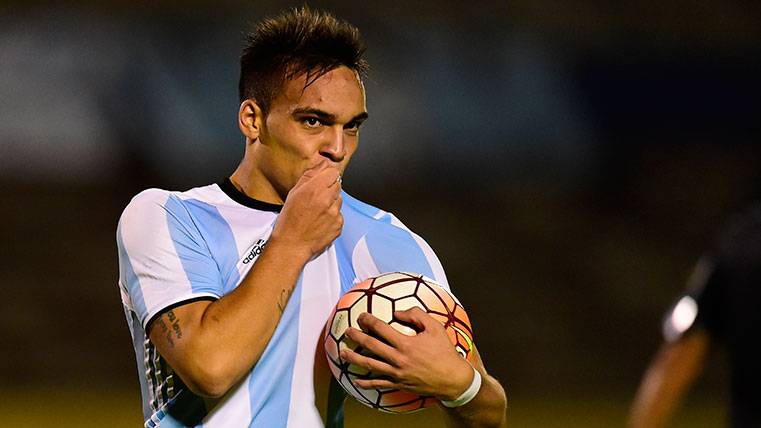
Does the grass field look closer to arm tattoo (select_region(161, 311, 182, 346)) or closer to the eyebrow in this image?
the eyebrow

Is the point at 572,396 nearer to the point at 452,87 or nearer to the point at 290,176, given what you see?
the point at 452,87

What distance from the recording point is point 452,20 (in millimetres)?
12062

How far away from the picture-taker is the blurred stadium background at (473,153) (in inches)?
441

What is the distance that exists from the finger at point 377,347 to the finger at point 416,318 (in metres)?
0.10

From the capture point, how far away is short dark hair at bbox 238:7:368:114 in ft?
12.2

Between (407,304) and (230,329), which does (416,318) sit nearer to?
(407,304)

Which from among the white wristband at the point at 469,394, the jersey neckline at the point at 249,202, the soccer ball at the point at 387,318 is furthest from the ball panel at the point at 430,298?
the jersey neckline at the point at 249,202

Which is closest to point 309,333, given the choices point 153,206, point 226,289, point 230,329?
point 226,289

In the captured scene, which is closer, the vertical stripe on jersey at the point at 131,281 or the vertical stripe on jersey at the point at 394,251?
the vertical stripe on jersey at the point at 131,281

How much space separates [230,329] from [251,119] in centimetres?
84

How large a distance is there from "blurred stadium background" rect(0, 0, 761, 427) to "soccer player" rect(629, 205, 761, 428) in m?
7.03

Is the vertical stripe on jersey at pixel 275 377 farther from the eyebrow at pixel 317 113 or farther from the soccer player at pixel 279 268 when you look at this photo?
the eyebrow at pixel 317 113

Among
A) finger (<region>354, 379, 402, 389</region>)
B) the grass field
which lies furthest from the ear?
the grass field

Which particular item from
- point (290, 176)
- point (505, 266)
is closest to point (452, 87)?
point (505, 266)
